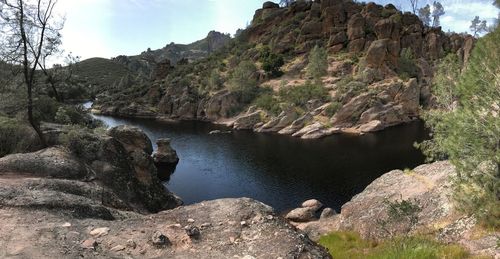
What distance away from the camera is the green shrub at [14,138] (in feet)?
96.1

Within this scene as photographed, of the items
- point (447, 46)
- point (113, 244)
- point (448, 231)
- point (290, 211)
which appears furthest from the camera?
point (447, 46)

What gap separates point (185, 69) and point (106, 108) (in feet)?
96.8

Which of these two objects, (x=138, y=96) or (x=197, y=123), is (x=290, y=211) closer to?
(x=197, y=123)

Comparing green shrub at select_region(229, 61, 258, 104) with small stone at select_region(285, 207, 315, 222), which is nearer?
small stone at select_region(285, 207, 315, 222)

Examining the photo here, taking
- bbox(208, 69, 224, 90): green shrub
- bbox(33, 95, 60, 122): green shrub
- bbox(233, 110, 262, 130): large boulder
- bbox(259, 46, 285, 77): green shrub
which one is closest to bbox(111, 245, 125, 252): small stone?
bbox(33, 95, 60, 122): green shrub

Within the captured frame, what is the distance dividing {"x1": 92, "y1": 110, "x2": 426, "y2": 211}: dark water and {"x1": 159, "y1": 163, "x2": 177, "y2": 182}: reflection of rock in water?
114 centimetres

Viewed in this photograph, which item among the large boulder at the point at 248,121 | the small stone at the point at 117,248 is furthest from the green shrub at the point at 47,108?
the large boulder at the point at 248,121

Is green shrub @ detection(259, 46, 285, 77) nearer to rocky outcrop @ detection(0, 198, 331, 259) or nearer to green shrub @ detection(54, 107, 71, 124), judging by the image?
green shrub @ detection(54, 107, 71, 124)

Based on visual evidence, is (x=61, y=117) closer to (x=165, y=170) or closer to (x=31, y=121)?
(x=31, y=121)

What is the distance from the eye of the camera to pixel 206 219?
15.2 metres

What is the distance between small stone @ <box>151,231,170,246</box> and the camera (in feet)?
44.0

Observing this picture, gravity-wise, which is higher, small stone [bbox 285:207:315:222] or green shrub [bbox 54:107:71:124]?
green shrub [bbox 54:107:71:124]

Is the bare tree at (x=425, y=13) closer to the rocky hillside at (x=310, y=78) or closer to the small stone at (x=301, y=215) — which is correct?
the rocky hillside at (x=310, y=78)

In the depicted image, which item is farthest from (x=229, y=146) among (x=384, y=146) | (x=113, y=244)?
(x=113, y=244)
